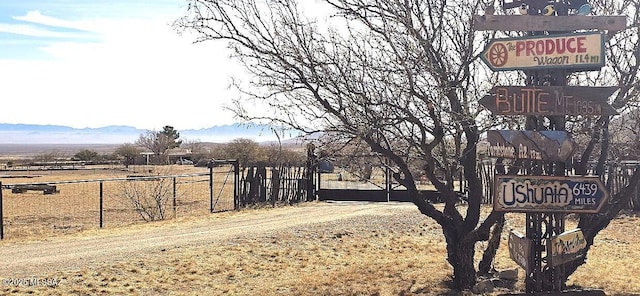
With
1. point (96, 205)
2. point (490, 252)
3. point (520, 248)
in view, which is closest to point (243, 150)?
point (96, 205)

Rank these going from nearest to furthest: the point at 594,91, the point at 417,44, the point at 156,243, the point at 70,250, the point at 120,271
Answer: the point at 594,91, the point at 417,44, the point at 120,271, the point at 70,250, the point at 156,243

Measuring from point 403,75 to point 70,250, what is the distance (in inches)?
306

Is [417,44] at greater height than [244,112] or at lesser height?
greater

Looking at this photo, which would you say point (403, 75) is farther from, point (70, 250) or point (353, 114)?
point (70, 250)

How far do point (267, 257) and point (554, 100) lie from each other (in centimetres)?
657

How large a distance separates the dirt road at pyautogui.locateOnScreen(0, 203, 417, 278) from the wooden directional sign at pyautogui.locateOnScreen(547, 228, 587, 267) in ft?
24.0

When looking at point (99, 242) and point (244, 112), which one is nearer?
point (244, 112)

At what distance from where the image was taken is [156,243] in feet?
43.2

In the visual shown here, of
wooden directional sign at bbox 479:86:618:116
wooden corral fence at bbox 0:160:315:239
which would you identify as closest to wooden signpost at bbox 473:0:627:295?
wooden directional sign at bbox 479:86:618:116

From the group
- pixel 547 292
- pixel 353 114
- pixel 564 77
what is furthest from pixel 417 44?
pixel 547 292

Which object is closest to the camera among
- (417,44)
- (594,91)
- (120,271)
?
(594,91)

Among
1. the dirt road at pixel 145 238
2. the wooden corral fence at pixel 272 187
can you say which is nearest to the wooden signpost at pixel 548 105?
the dirt road at pixel 145 238

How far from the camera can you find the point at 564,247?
7.32 m

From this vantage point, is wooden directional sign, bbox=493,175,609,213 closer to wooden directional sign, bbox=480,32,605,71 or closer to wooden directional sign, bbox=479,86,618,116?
wooden directional sign, bbox=479,86,618,116
